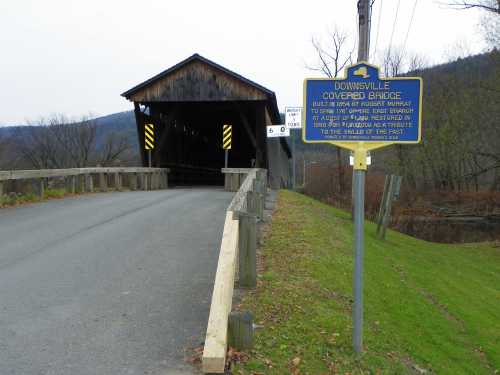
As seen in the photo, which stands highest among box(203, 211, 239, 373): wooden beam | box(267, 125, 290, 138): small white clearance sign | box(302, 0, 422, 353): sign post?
box(267, 125, 290, 138): small white clearance sign

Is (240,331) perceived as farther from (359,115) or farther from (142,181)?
(142,181)

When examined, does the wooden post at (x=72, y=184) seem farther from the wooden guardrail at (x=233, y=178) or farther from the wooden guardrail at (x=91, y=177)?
the wooden guardrail at (x=233, y=178)

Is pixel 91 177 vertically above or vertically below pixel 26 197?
above

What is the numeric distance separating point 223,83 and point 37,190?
369 inches

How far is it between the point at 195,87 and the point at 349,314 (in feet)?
53.3

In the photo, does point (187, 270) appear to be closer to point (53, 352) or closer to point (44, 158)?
point (53, 352)

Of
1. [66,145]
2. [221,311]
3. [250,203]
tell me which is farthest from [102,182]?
[66,145]

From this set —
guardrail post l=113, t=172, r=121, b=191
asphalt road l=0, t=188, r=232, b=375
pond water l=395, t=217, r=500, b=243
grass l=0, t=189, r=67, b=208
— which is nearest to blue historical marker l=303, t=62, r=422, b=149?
asphalt road l=0, t=188, r=232, b=375

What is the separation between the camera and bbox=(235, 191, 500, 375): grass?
4.34 metres

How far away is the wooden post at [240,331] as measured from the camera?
12.9 ft

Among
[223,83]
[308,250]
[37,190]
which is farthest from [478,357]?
[223,83]

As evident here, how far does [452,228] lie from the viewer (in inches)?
1091

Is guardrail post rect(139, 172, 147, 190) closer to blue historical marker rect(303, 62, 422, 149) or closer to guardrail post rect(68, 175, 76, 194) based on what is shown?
guardrail post rect(68, 175, 76, 194)

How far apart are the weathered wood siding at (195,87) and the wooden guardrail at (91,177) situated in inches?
124
